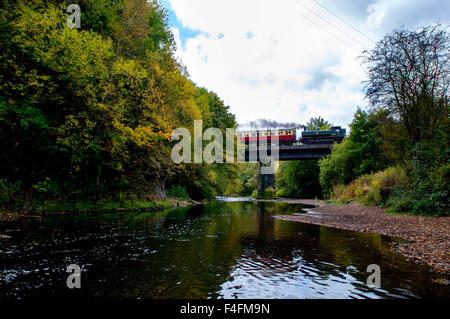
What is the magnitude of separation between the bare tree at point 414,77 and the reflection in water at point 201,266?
41.2ft

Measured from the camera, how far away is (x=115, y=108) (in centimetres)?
1544

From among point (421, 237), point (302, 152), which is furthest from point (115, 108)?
point (302, 152)

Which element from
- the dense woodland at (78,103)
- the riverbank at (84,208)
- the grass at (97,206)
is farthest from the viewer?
the grass at (97,206)

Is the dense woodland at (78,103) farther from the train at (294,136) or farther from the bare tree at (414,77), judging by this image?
the train at (294,136)

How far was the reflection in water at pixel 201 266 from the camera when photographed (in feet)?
14.8

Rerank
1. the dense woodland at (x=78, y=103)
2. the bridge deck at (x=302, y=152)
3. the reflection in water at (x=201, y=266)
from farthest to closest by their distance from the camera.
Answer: the bridge deck at (x=302, y=152) → the dense woodland at (x=78, y=103) → the reflection in water at (x=201, y=266)

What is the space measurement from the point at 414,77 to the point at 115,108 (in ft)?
64.2

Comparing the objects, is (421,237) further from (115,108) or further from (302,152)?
(302,152)

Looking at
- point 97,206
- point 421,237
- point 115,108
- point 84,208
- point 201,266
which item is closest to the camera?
point 201,266

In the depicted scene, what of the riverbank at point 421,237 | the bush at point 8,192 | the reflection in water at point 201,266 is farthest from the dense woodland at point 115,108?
the reflection in water at point 201,266

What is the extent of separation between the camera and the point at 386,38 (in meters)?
18.1
